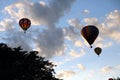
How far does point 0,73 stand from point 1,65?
308 centimetres

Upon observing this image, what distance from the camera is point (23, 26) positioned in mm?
62469

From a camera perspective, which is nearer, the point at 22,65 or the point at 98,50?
the point at 22,65

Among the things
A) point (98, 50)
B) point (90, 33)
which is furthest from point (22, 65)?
point (98, 50)

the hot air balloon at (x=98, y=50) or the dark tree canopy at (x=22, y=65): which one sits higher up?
the hot air balloon at (x=98, y=50)

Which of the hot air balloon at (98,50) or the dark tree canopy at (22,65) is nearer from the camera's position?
the dark tree canopy at (22,65)

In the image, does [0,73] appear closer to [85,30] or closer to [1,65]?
[1,65]

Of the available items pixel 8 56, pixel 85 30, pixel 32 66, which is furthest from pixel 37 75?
pixel 85 30

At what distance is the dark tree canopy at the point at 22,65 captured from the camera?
5978 cm

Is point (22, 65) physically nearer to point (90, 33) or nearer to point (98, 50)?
point (90, 33)

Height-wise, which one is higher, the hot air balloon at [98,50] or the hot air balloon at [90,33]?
the hot air balloon at [98,50]

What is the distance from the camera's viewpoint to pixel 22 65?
63.3 metres

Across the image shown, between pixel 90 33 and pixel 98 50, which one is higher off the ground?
pixel 98 50

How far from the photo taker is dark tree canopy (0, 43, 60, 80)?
5978 centimetres

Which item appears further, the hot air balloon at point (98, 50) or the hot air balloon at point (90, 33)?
the hot air balloon at point (98, 50)
